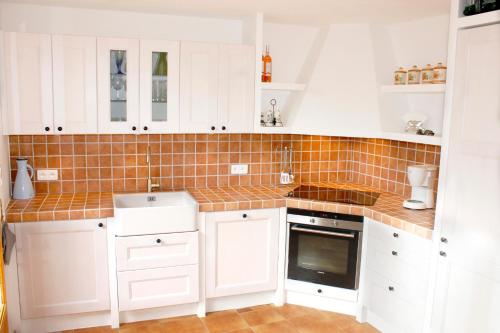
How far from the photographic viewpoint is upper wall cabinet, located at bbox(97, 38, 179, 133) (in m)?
3.34

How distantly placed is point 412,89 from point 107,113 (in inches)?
88.2

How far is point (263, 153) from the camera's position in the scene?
4113 mm

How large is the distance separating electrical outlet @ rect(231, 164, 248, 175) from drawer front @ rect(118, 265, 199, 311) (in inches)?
39.2

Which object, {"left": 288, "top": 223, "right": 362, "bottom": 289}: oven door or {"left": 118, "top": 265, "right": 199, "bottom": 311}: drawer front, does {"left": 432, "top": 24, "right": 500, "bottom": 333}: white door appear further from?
{"left": 118, "top": 265, "right": 199, "bottom": 311}: drawer front

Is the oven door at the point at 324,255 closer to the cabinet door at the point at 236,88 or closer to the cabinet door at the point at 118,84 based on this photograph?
the cabinet door at the point at 236,88

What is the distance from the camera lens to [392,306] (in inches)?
125

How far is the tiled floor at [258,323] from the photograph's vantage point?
3.33 m

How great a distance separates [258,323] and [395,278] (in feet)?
3.53

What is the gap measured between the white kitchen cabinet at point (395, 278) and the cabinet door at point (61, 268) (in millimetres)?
1928

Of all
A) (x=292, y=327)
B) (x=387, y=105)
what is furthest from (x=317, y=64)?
→ (x=292, y=327)

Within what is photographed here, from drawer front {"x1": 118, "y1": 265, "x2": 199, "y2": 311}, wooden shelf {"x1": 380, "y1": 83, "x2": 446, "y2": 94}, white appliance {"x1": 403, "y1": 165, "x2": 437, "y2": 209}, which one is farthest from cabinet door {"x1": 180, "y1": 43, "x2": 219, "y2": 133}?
white appliance {"x1": 403, "y1": 165, "x2": 437, "y2": 209}

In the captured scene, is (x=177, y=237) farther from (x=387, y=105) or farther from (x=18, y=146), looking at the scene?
(x=387, y=105)

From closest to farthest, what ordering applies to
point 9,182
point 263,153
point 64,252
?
point 64,252 < point 9,182 < point 263,153

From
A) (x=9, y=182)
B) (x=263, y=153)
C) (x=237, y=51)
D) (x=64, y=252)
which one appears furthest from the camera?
(x=263, y=153)
